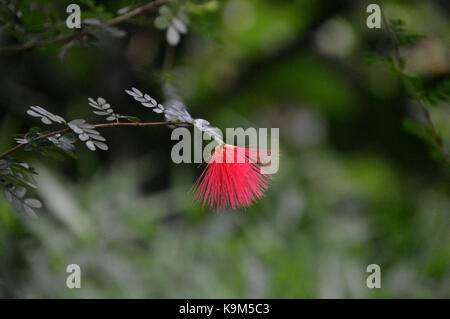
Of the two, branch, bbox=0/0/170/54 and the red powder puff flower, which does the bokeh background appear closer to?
branch, bbox=0/0/170/54

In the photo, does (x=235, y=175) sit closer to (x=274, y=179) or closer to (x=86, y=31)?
(x=86, y=31)

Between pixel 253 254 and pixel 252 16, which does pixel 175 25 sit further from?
pixel 252 16

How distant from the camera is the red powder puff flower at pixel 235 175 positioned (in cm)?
54

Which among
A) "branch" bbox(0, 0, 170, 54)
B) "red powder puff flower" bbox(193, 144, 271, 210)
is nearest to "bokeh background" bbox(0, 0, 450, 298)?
"branch" bbox(0, 0, 170, 54)

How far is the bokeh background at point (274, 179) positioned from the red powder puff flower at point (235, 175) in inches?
9.8

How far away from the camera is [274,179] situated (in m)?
1.67

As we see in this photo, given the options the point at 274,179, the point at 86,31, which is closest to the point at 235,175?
the point at 86,31

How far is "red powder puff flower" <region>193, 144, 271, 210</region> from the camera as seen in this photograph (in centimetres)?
54

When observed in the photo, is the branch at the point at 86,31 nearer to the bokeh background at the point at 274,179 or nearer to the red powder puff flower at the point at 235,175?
the bokeh background at the point at 274,179

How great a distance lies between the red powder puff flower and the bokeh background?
0.25m

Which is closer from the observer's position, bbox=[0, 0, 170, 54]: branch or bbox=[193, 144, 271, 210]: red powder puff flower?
bbox=[193, 144, 271, 210]: red powder puff flower

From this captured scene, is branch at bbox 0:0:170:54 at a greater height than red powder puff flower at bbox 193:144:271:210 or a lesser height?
greater
